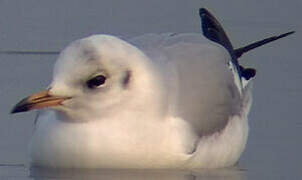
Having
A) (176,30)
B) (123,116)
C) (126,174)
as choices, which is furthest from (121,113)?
(176,30)

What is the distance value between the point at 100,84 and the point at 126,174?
0.44 meters

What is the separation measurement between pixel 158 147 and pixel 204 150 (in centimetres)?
31

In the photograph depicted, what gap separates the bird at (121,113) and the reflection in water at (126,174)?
0.10 ft

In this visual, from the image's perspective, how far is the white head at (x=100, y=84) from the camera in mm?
6766

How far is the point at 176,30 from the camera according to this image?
33.1 feet

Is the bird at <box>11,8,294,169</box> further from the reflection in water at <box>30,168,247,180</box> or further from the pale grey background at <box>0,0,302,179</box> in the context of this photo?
the pale grey background at <box>0,0,302,179</box>

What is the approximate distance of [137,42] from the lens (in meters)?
7.63

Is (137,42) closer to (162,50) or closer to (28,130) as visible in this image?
(162,50)

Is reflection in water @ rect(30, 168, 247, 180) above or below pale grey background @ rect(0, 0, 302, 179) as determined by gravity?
below

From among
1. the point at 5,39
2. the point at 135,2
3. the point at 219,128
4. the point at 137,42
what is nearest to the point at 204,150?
the point at 219,128

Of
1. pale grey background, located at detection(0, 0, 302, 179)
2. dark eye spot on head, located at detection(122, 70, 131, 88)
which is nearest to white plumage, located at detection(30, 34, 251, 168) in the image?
dark eye spot on head, located at detection(122, 70, 131, 88)

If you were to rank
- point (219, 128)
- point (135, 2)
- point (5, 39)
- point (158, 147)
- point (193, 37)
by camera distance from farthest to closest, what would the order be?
point (135, 2) < point (5, 39) < point (193, 37) < point (219, 128) < point (158, 147)

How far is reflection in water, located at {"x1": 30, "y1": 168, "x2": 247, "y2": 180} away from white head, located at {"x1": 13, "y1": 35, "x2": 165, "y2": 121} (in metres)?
0.26

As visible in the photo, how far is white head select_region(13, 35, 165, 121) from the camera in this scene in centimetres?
677
